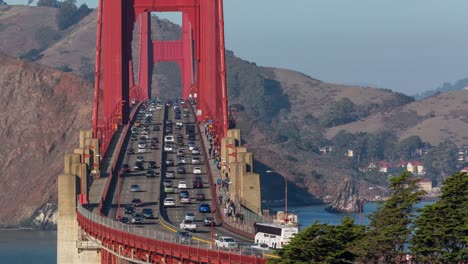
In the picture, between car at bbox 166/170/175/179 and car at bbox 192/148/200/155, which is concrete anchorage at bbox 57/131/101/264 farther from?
Answer: car at bbox 192/148/200/155

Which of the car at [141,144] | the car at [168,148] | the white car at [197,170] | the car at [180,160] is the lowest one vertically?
the white car at [197,170]

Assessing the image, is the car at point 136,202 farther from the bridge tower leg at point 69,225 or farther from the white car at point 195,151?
the white car at point 195,151

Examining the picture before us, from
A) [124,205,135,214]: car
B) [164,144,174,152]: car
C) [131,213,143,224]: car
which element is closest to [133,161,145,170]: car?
[164,144,174,152]: car

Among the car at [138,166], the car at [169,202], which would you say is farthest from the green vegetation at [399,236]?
the car at [138,166]

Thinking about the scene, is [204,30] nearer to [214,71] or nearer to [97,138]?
[214,71]

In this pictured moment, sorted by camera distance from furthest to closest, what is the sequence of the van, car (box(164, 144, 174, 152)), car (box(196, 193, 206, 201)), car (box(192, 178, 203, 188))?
the van → car (box(164, 144, 174, 152)) → car (box(192, 178, 203, 188)) → car (box(196, 193, 206, 201))

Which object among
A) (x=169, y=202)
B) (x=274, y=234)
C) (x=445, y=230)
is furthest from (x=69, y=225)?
(x=445, y=230)

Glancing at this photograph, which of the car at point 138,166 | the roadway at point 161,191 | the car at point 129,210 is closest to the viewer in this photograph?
the roadway at point 161,191
